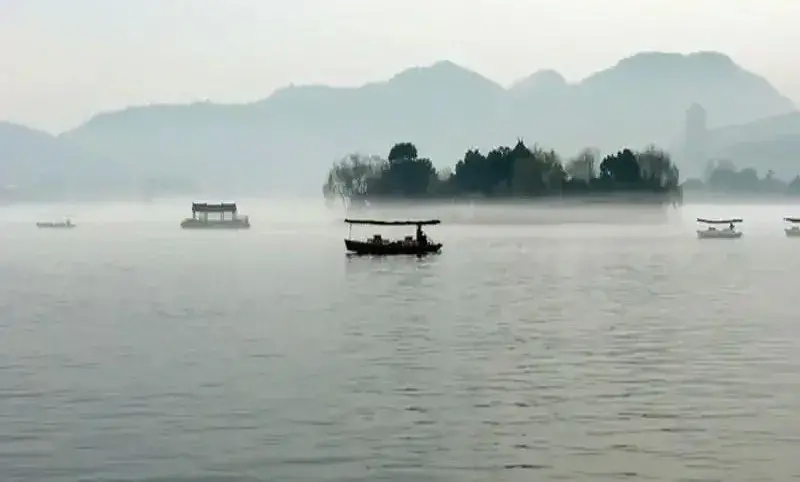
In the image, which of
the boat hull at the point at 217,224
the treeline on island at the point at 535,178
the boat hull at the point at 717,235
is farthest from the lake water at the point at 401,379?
the treeline on island at the point at 535,178

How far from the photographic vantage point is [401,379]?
101ft

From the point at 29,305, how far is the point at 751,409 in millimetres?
35009

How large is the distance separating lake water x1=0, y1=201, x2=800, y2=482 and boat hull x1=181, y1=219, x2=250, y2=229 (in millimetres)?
96788

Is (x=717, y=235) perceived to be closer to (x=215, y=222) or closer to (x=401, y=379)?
(x=215, y=222)

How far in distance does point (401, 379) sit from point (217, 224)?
138 m

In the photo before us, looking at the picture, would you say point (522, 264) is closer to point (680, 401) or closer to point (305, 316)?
point (305, 316)

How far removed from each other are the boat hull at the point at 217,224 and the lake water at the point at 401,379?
318 feet

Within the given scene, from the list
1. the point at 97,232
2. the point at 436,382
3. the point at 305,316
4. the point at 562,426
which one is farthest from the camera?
the point at 97,232

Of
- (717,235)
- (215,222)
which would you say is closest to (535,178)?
(215,222)

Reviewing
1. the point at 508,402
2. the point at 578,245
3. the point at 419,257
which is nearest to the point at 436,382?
the point at 508,402

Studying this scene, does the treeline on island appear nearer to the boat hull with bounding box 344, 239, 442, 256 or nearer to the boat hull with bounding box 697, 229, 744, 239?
the boat hull with bounding box 697, 229, 744, 239

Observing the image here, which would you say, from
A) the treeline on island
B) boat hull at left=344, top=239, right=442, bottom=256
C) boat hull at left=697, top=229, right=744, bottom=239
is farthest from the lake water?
the treeline on island

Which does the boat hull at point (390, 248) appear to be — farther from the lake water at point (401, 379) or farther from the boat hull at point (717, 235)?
the boat hull at point (717, 235)

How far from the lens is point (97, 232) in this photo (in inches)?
6324
